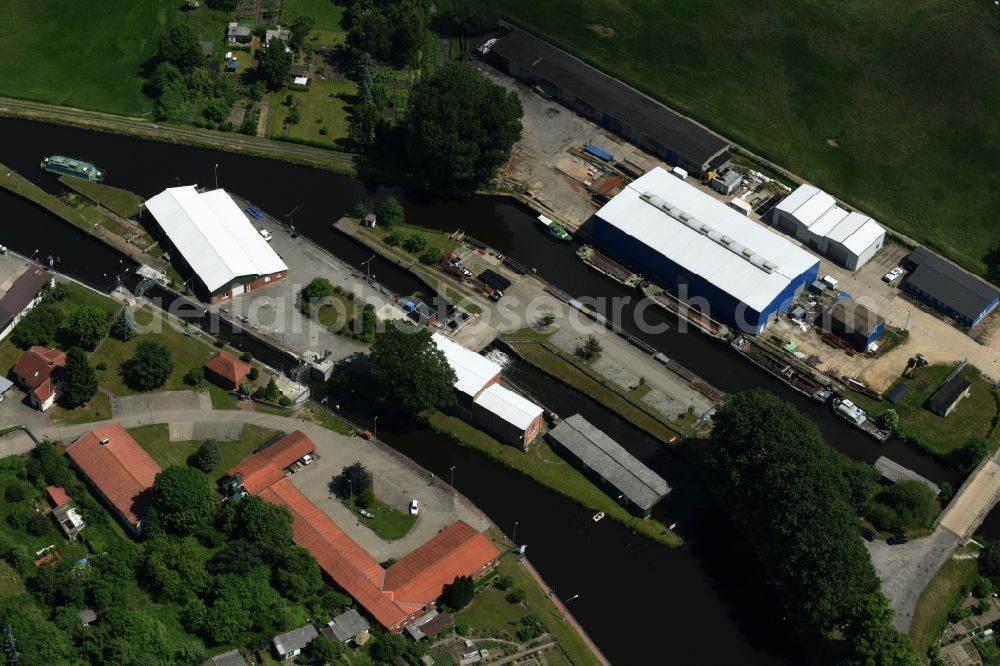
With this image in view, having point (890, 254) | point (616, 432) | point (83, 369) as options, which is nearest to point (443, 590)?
point (616, 432)

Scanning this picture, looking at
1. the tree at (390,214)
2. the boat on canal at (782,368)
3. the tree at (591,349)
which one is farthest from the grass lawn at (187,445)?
the boat on canal at (782,368)

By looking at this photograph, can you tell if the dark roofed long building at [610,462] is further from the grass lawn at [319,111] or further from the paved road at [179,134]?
the grass lawn at [319,111]

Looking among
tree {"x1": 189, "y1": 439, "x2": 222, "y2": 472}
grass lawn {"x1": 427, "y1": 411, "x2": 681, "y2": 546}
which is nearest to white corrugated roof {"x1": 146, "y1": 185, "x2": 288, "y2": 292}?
tree {"x1": 189, "y1": 439, "x2": 222, "y2": 472}

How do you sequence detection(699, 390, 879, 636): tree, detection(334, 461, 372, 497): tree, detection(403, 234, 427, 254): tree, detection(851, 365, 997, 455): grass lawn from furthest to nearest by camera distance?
1. detection(403, 234, 427, 254): tree
2. detection(851, 365, 997, 455): grass lawn
3. detection(334, 461, 372, 497): tree
4. detection(699, 390, 879, 636): tree

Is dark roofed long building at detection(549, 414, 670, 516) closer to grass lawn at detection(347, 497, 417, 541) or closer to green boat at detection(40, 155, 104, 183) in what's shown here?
grass lawn at detection(347, 497, 417, 541)

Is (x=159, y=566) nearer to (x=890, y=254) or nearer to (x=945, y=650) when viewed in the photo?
(x=945, y=650)

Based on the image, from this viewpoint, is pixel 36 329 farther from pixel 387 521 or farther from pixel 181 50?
pixel 181 50
